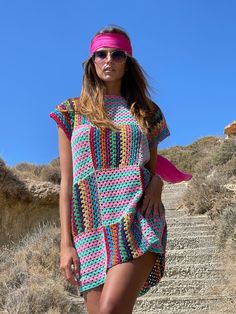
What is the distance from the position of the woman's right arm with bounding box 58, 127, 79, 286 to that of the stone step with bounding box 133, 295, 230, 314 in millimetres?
3940

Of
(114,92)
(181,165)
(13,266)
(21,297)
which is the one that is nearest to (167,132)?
(114,92)

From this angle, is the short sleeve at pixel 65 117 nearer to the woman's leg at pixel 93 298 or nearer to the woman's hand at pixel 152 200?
the woman's hand at pixel 152 200

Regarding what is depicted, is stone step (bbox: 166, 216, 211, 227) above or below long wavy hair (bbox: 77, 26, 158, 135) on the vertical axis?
below

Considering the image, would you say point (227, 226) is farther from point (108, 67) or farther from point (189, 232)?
point (108, 67)

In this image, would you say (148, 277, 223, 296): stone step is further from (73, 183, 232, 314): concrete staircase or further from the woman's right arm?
the woman's right arm

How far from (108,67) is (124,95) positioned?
19 cm

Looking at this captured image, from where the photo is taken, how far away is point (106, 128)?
244cm

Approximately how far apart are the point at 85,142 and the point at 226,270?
479 centimetres

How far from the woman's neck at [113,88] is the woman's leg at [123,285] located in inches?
36.4

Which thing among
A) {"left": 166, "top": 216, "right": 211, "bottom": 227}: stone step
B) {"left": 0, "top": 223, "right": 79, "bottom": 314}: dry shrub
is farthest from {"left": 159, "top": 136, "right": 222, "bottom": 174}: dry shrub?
{"left": 0, "top": 223, "right": 79, "bottom": 314}: dry shrub

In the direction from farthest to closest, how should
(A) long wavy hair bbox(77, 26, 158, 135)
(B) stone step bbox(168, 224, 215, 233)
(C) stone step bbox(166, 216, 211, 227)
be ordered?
(C) stone step bbox(166, 216, 211, 227) < (B) stone step bbox(168, 224, 215, 233) < (A) long wavy hair bbox(77, 26, 158, 135)

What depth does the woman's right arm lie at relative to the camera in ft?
7.48

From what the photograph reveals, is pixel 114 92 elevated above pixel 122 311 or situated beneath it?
elevated above

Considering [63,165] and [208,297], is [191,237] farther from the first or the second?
[63,165]
